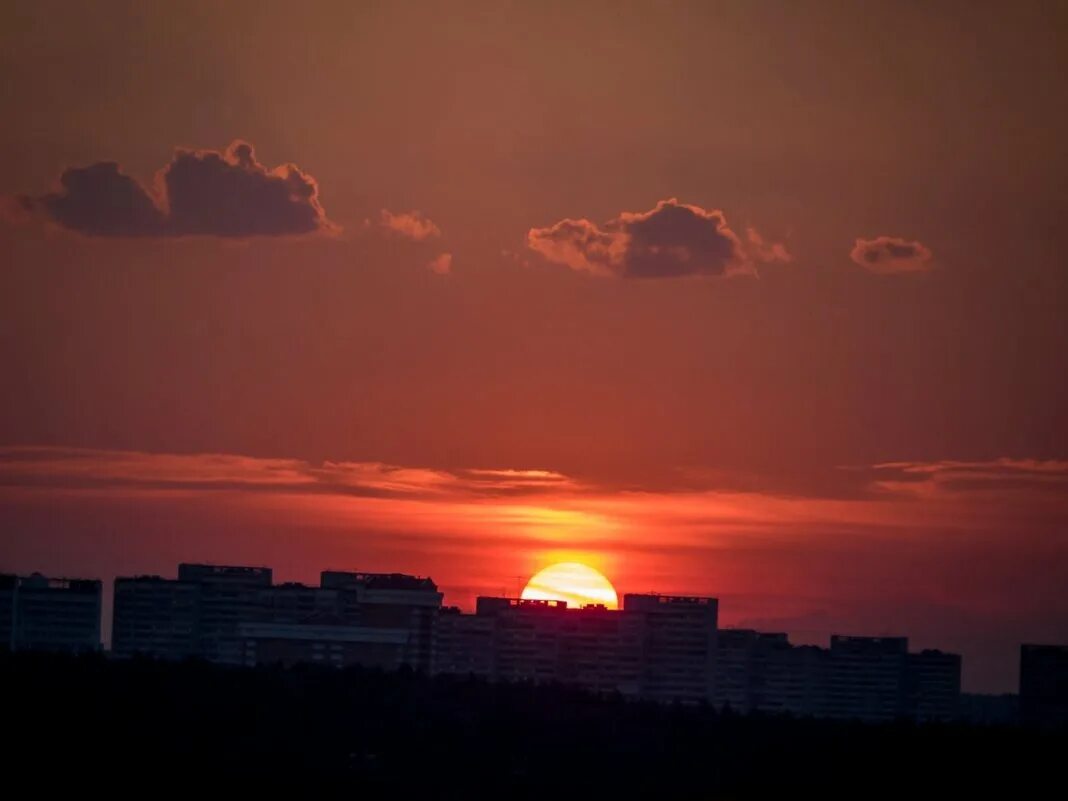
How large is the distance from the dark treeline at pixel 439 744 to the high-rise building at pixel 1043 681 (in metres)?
85.8

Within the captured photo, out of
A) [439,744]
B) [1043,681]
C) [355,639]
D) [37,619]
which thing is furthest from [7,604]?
[439,744]

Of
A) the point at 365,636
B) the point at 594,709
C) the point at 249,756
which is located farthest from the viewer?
the point at 365,636

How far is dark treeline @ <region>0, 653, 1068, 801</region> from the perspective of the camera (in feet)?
282

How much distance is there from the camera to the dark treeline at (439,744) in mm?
85938

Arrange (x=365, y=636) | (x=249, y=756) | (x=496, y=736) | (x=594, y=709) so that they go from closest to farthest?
(x=249, y=756), (x=496, y=736), (x=594, y=709), (x=365, y=636)

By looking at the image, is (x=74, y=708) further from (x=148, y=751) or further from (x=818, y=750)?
(x=818, y=750)

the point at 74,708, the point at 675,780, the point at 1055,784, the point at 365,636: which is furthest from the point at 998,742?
the point at 365,636

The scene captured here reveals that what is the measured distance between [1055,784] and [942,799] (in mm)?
5413

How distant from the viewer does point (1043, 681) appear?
191500 mm

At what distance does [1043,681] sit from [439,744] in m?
108

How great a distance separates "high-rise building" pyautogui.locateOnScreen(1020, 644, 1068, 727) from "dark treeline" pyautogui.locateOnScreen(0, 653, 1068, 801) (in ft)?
281

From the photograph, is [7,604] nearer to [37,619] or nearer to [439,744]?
[37,619]

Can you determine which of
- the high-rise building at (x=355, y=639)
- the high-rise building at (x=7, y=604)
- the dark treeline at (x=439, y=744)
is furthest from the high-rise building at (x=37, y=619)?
the dark treeline at (x=439, y=744)

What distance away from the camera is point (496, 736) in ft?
324
